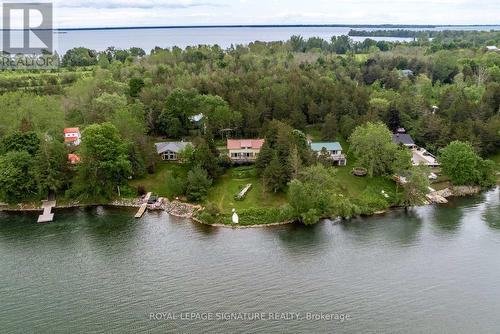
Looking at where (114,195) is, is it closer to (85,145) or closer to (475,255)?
(85,145)

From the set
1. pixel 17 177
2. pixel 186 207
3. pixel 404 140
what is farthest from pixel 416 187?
pixel 17 177

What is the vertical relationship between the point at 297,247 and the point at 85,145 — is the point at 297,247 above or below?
below

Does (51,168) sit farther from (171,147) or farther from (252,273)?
(252,273)

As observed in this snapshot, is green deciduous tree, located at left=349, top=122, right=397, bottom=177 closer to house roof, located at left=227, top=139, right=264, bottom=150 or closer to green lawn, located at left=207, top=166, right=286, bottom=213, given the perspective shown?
green lawn, located at left=207, top=166, right=286, bottom=213

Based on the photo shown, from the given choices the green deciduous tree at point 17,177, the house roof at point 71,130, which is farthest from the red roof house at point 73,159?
the house roof at point 71,130

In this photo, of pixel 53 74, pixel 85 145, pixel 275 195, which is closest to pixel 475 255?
pixel 275 195

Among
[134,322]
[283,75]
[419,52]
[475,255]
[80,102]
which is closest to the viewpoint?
[134,322]
